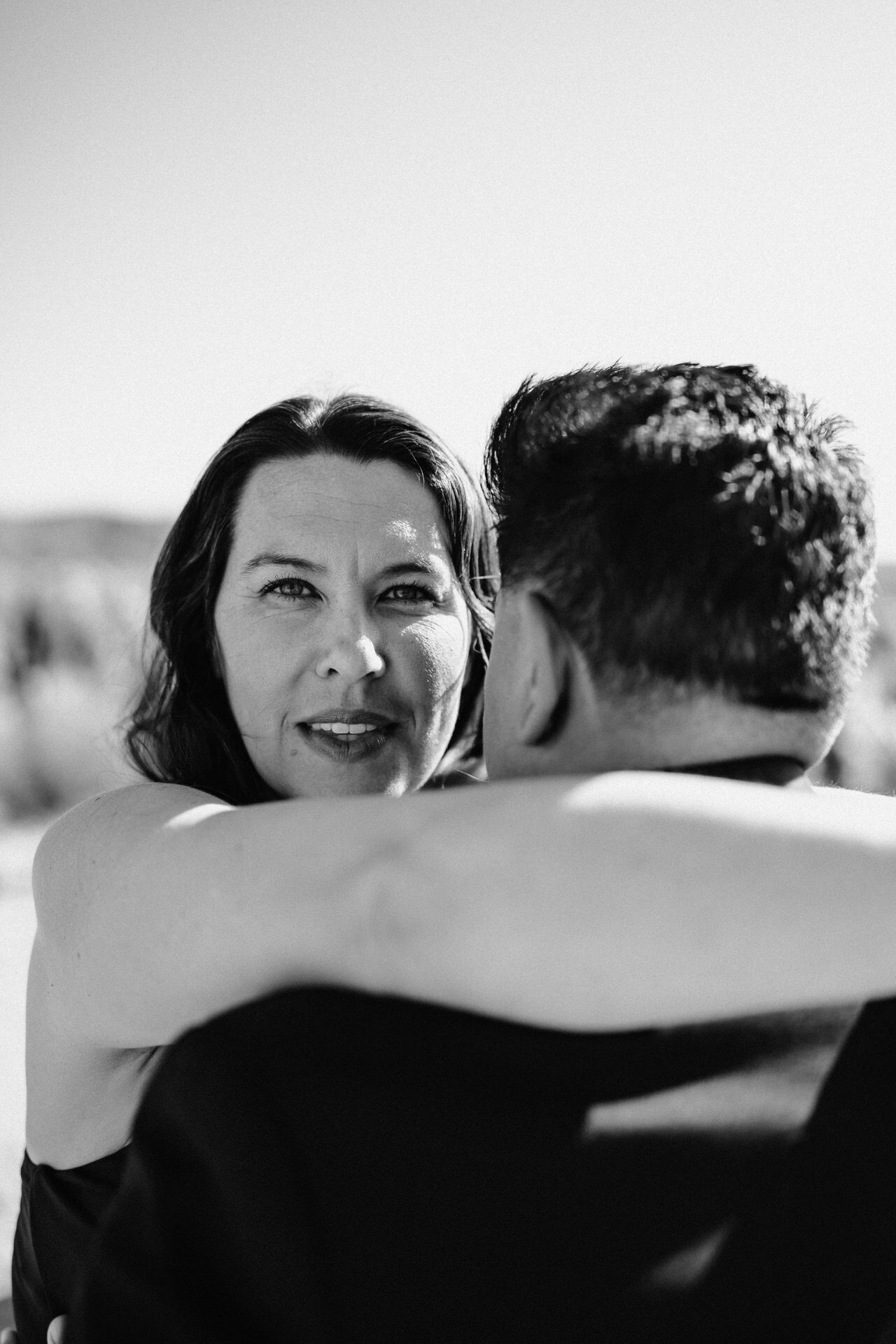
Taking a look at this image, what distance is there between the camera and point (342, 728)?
2.35m

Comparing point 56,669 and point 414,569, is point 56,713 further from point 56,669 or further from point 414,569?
point 414,569

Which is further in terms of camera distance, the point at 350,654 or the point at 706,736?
the point at 350,654

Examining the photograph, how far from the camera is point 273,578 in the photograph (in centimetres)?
236

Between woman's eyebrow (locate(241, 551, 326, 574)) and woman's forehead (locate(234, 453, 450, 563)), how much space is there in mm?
11

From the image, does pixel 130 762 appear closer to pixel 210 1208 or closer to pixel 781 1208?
pixel 210 1208

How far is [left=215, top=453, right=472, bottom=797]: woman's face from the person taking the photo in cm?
232

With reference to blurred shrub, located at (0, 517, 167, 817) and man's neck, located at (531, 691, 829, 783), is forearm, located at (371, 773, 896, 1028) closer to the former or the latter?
man's neck, located at (531, 691, 829, 783)

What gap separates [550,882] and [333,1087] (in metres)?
0.27

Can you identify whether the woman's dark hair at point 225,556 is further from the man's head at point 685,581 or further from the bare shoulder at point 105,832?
the man's head at point 685,581

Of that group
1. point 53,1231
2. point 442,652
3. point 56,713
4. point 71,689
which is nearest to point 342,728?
point 442,652

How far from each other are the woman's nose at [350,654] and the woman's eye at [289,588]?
0.38 ft

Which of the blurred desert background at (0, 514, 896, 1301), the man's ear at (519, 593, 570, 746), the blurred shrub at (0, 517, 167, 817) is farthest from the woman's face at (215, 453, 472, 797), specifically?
the blurred shrub at (0, 517, 167, 817)

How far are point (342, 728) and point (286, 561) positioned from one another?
368mm

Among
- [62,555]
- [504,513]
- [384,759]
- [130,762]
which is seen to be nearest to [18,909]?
[130,762]
